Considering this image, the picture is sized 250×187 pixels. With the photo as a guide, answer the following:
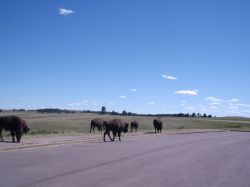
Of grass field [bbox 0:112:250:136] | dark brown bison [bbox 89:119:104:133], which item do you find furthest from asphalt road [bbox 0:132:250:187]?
dark brown bison [bbox 89:119:104:133]

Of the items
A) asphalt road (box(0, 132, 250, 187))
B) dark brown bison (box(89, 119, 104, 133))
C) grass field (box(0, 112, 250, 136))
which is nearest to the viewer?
asphalt road (box(0, 132, 250, 187))

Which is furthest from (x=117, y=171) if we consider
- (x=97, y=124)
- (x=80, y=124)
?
(x=80, y=124)

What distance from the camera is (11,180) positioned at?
1224 centimetres

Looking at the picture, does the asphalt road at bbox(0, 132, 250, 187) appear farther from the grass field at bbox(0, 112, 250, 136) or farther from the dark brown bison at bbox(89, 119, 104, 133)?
the dark brown bison at bbox(89, 119, 104, 133)

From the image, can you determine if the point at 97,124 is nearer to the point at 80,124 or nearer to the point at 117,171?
the point at 80,124

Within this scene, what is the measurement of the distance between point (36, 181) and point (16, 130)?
671 inches

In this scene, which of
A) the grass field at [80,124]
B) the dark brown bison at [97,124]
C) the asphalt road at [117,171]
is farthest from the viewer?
the dark brown bison at [97,124]

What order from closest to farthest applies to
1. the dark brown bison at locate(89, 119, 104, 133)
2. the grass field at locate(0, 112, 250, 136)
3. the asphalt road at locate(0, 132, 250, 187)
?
the asphalt road at locate(0, 132, 250, 187), the grass field at locate(0, 112, 250, 136), the dark brown bison at locate(89, 119, 104, 133)

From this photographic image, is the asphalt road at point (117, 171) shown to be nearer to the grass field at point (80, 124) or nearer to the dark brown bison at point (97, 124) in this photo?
the grass field at point (80, 124)

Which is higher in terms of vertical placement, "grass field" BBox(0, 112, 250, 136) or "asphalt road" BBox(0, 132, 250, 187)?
"grass field" BBox(0, 112, 250, 136)

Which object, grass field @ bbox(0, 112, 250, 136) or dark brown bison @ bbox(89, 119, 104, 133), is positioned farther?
dark brown bison @ bbox(89, 119, 104, 133)

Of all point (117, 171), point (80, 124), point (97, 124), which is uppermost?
point (80, 124)

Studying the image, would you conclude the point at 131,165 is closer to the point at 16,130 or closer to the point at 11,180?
the point at 11,180

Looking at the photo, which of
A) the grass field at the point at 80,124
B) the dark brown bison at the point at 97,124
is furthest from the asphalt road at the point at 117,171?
the dark brown bison at the point at 97,124
